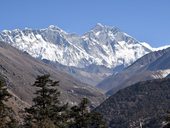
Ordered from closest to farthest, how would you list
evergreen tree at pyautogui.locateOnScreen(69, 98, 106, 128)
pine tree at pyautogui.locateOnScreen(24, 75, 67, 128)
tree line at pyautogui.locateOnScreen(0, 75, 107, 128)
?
1. tree line at pyautogui.locateOnScreen(0, 75, 107, 128)
2. pine tree at pyautogui.locateOnScreen(24, 75, 67, 128)
3. evergreen tree at pyautogui.locateOnScreen(69, 98, 106, 128)

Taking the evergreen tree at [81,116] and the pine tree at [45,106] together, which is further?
the evergreen tree at [81,116]

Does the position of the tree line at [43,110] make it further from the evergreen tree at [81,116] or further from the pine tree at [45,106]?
the evergreen tree at [81,116]

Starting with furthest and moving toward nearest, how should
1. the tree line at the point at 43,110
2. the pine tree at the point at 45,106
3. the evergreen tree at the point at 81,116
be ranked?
1. the evergreen tree at the point at 81,116
2. the pine tree at the point at 45,106
3. the tree line at the point at 43,110

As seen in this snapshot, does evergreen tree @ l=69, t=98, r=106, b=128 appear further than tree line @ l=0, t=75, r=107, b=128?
Yes

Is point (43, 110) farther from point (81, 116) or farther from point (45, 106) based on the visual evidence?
point (81, 116)

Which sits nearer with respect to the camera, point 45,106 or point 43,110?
point 43,110

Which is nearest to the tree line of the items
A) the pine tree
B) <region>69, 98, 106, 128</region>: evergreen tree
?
the pine tree

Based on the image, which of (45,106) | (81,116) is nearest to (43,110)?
(45,106)

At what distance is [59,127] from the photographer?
5531 cm

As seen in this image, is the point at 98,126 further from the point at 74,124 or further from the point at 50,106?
the point at 50,106

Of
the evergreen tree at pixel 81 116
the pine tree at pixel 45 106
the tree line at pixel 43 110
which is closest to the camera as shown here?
the tree line at pixel 43 110

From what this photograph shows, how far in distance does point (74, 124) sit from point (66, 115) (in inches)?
82.5

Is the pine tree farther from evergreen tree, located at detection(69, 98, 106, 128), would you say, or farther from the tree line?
evergreen tree, located at detection(69, 98, 106, 128)

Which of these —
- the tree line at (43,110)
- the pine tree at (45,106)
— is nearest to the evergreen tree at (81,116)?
the tree line at (43,110)
